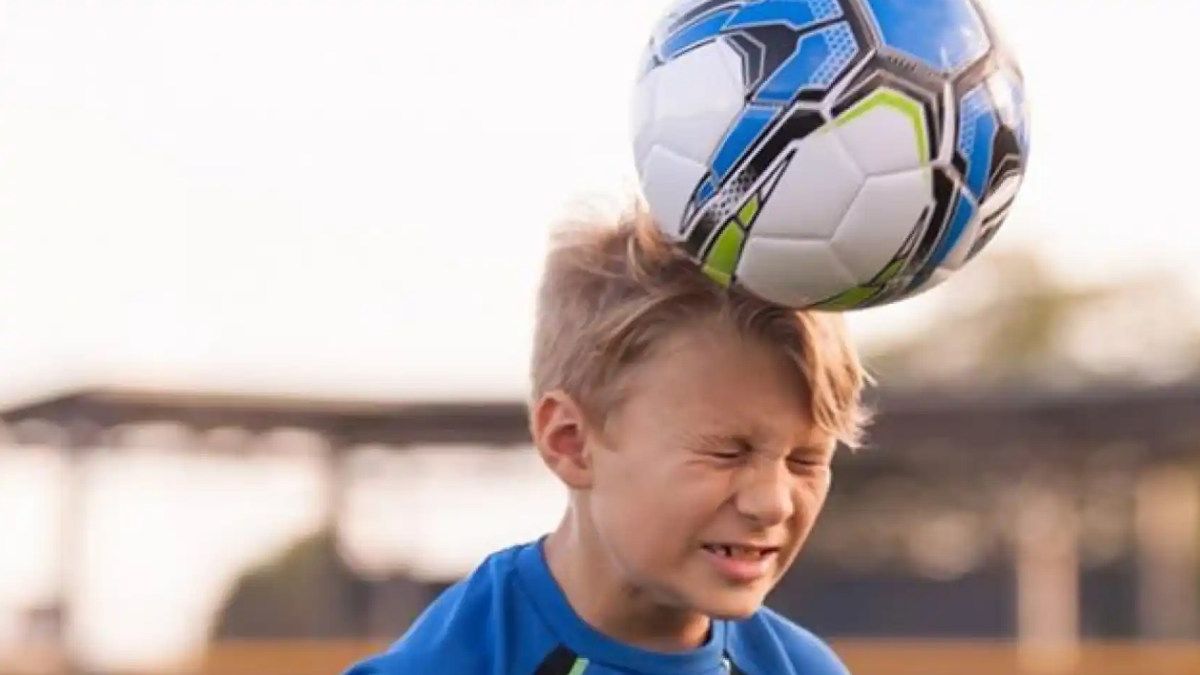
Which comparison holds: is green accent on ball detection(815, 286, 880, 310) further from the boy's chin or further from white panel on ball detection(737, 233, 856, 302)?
the boy's chin

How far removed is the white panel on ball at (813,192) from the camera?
387 centimetres

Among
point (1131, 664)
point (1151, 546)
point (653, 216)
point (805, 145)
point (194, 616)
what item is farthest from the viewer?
point (1151, 546)

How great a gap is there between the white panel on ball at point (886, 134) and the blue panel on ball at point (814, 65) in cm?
8

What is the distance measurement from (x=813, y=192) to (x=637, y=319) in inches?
24.2

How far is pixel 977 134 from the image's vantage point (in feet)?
12.9

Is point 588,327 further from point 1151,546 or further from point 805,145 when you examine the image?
point 1151,546

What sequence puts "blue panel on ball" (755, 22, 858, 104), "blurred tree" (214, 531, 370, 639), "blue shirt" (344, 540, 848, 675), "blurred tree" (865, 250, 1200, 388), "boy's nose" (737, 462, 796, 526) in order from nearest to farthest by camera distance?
"blue panel on ball" (755, 22, 858, 104) < "boy's nose" (737, 462, 796, 526) < "blue shirt" (344, 540, 848, 675) < "blurred tree" (214, 531, 370, 639) < "blurred tree" (865, 250, 1200, 388)

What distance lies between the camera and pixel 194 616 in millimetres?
29188

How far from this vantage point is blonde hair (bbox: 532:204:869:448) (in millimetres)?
4340

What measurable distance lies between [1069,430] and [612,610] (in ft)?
74.5

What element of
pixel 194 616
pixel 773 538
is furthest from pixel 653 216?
pixel 194 616

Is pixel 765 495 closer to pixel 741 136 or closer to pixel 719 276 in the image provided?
pixel 719 276

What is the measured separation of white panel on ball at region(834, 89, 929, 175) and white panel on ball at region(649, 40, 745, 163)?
197 millimetres

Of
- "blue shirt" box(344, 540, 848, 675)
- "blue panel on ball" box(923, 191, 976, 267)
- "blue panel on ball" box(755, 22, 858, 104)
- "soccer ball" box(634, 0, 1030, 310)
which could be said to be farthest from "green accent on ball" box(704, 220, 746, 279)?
"blue shirt" box(344, 540, 848, 675)
